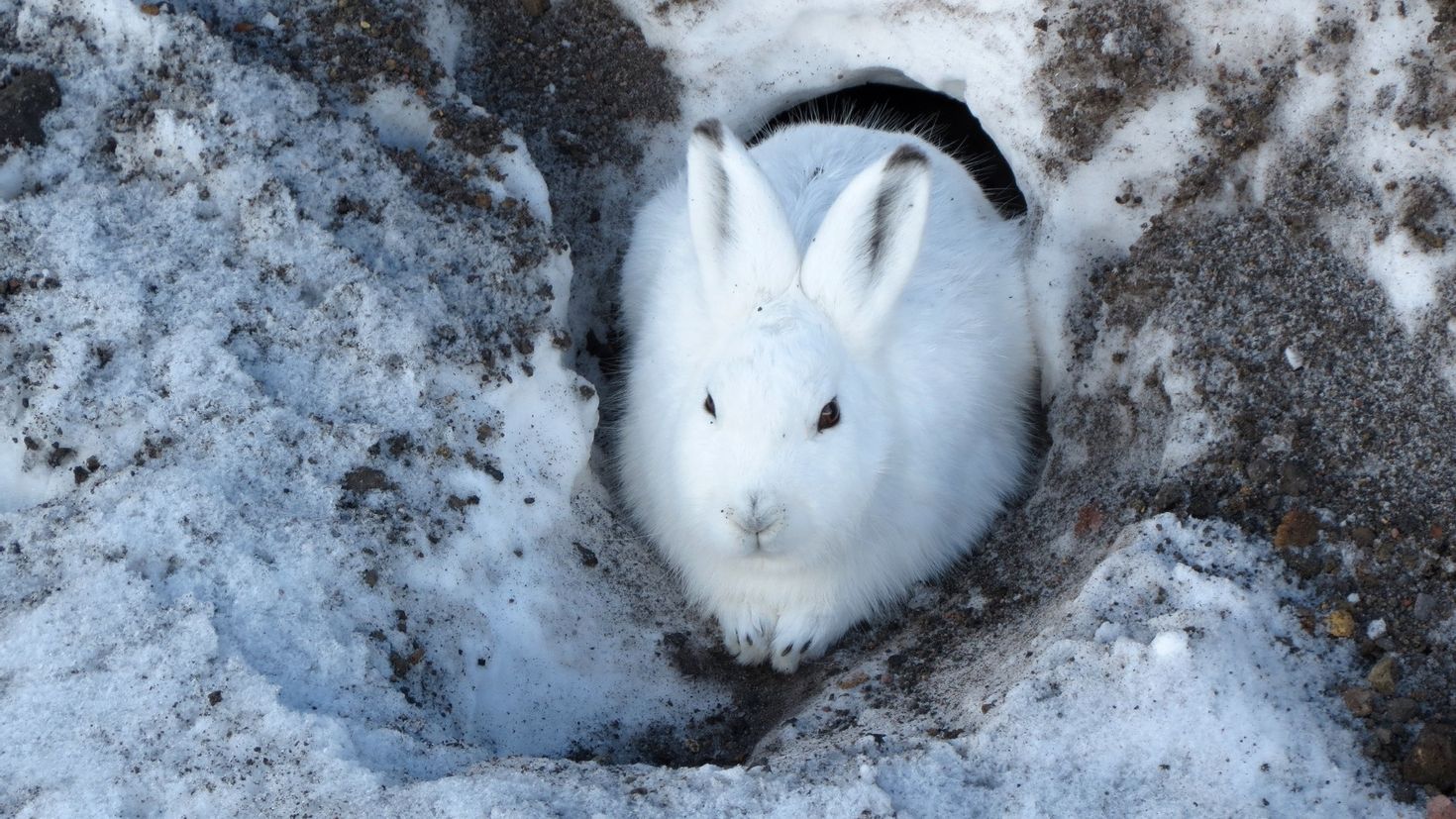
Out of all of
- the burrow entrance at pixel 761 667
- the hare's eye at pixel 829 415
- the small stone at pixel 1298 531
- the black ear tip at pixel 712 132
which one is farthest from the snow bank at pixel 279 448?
the small stone at pixel 1298 531

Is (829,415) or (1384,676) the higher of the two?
(1384,676)

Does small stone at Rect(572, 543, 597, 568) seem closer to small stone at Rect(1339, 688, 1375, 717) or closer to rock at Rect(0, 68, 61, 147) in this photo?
rock at Rect(0, 68, 61, 147)

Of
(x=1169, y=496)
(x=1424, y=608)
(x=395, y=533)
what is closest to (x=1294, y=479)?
(x=1169, y=496)

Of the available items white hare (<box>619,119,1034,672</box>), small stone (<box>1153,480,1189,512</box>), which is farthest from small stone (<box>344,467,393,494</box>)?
small stone (<box>1153,480,1189,512</box>)

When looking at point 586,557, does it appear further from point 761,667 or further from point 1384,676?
point 1384,676

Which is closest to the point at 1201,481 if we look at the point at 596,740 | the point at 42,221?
the point at 596,740

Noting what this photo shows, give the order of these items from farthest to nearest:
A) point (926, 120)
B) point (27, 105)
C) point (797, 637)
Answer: point (926, 120)
point (797, 637)
point (27, 105)

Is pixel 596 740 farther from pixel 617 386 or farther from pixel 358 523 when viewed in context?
pixel 617 386
